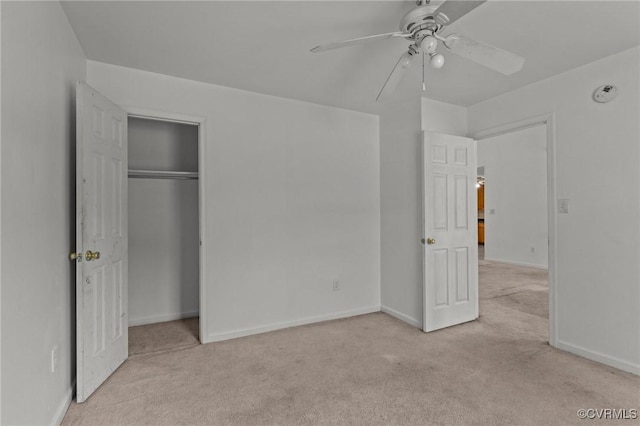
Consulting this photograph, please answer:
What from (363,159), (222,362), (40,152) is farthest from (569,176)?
(40,152)

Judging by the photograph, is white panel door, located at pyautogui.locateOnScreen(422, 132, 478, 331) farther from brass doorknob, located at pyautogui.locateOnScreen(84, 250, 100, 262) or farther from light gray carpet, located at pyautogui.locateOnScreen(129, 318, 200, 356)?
brass doorknob, located at pyautogui.locateOnScreen(84, 250, 100, 262)

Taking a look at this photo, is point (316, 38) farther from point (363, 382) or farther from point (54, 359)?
point (54, 359)

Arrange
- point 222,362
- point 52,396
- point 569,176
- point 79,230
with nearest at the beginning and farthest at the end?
point 52,396 → point 79,230 → point 222,362 → point 569,176

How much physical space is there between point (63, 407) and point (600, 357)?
12.6 feet

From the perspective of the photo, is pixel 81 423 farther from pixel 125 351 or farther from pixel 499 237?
pixel 499 237

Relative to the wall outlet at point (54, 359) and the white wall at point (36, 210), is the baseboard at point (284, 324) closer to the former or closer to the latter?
the white wall at point (36, 210)

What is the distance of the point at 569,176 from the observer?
2781 mm

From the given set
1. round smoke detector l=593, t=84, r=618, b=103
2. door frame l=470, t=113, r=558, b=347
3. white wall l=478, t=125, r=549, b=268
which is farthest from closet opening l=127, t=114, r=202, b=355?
white wall l=478, t=125, r=549, b=268

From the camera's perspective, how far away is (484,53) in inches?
67.9

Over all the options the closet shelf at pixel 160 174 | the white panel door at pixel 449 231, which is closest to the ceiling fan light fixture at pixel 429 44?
the white panel door at pixel 449 231

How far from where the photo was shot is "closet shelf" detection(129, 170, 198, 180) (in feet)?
11.3

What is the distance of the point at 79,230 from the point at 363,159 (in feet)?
9.41

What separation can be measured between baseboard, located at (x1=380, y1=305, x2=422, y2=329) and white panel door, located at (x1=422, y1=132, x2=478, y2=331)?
183 mm

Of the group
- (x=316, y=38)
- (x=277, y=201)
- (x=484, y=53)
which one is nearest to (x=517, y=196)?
(x=277, y=201)
